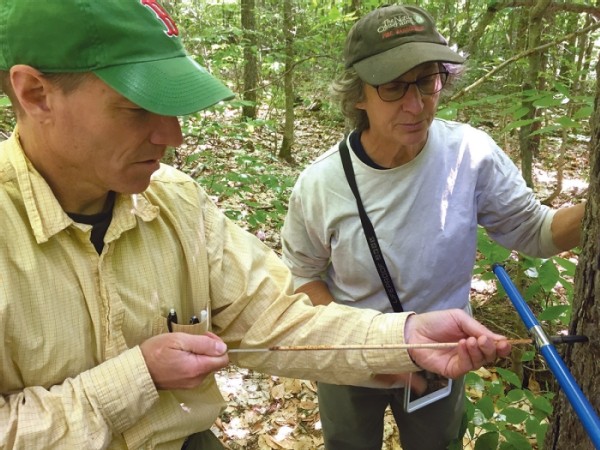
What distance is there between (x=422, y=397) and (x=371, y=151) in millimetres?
1062

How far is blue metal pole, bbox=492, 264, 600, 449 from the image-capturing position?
100 cm

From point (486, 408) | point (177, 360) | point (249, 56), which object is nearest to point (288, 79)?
point (249, 56)

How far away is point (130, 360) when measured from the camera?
1194mm

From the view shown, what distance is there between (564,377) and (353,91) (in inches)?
54.8

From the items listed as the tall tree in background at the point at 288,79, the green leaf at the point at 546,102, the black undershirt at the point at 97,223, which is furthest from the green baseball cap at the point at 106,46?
the tall tree in background at the point at 288,79

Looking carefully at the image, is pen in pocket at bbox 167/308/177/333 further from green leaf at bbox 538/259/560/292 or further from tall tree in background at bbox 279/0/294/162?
tall tree in background at bbox 279/0/294/162

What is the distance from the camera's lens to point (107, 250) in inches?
49.3

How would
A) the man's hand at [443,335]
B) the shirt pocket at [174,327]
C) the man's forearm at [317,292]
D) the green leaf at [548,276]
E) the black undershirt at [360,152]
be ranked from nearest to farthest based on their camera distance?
the shirt pocket at [174,327] < the man's hand at [443,335] < the black undershirt at [360,152] < the man's forearm at [317,292] < the green leaf at [548,276]

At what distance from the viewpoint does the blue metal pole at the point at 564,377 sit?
999 millimetres

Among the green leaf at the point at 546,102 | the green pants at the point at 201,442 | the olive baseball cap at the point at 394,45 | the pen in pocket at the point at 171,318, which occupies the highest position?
the olive baseball cap at the point at 394,45

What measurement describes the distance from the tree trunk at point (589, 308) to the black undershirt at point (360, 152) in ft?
2.52

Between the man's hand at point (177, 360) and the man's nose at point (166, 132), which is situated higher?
the man's nose at point (166, 132)

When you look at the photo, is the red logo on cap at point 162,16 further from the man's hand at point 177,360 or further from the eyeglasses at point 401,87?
the eyeglasses at point 401,87

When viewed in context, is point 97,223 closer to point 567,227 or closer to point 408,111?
point 408,111
